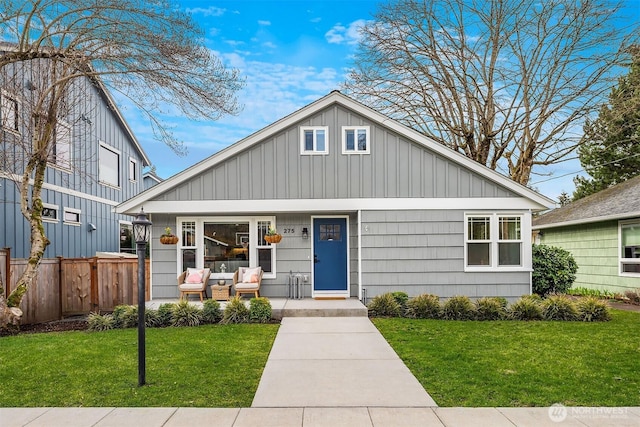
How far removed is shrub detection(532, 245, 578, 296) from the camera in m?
11.1

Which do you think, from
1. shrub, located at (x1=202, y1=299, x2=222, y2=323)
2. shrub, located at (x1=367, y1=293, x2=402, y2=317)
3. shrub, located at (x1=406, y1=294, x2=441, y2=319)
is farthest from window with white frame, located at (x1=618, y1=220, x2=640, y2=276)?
shrub, located at (x1=202, y1=299, x2=222, y2=323)

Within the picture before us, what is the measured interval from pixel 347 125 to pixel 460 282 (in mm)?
4847

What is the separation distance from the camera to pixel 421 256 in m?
10.3

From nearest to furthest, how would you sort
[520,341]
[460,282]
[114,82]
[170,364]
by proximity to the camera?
[170,364] → [520,341] → [114,82] → [460,282]

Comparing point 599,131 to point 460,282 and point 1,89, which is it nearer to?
point 460,282

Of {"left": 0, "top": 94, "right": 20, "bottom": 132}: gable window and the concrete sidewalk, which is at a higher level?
{"left": 0, "top": 94, "right": 20, "bottom": 132}: gable window

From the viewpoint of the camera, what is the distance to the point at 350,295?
10.8 metres

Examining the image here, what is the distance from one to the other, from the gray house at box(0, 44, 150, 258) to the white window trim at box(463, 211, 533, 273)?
29.0 feet

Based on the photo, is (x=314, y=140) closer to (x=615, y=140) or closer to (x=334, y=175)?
(x=334, y=175)

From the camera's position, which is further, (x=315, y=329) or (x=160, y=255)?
(x=160, y=255)

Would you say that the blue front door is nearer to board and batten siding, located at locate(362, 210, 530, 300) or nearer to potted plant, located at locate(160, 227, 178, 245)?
board and batten siding, located at locate(362, 210, 530, 300)

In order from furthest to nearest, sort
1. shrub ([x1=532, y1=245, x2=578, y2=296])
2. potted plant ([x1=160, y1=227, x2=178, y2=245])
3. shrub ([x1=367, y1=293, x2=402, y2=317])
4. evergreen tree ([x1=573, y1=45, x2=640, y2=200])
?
evergreen tree ([x1=573, y1=45, x2=640, y2=200]) → shrub ([x1=532, y1=245, x2=578, y2=296]) → potted plant ([x1=160, y1=227, x2=178, y2=245]) → shrub ([x1=367, y1=293, x2=402, y2=317])

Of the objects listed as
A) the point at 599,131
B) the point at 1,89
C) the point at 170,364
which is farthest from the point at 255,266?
the point at 599,131
